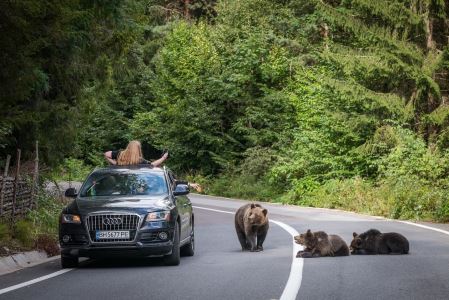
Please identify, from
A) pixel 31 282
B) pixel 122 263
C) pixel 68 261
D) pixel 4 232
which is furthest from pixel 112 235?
pixel 4 232

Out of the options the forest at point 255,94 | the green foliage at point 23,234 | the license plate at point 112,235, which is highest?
the forest at point 255,94

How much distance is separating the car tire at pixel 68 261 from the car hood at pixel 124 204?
76cm

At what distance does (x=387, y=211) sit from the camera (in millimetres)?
28547

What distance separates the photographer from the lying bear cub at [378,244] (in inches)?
635

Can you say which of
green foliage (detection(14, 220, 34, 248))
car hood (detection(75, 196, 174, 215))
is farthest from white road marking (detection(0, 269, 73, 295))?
green foliage (detection(14, 220, 34, 248))

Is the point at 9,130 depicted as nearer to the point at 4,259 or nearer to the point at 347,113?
the point at 4,259

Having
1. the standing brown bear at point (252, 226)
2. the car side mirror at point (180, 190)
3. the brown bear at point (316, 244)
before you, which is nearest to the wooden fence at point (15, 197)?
the car side mirror at point (180, 190)

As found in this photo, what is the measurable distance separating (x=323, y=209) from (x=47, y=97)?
42.9ft

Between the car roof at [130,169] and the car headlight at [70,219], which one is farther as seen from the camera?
the car roof at [130,169]

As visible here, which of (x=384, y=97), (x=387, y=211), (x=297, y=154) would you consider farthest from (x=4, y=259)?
(x=297, y=154)

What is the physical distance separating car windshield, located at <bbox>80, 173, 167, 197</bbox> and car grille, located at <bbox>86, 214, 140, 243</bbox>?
105cm

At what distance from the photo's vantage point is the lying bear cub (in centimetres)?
1612

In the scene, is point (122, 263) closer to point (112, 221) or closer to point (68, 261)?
point (68, 261)

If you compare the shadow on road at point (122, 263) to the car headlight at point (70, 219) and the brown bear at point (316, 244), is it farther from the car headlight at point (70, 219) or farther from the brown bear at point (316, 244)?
the brown bear at point (316, 244)
